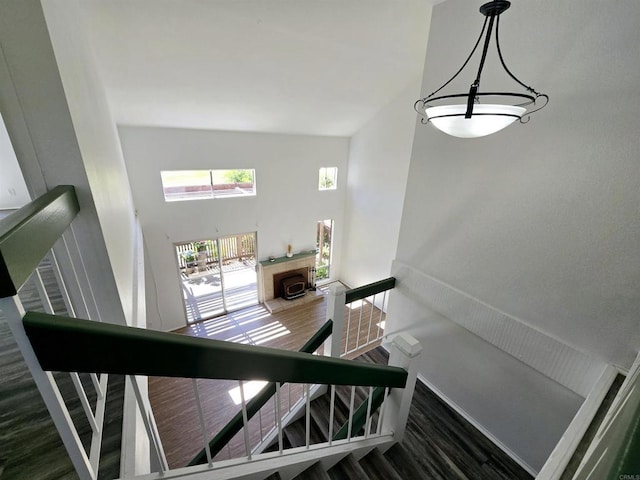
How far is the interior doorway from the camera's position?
5.77m

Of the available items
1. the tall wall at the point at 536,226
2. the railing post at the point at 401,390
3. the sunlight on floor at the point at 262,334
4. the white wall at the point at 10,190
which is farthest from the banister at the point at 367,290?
the sunlight on floor at the point at 262,334

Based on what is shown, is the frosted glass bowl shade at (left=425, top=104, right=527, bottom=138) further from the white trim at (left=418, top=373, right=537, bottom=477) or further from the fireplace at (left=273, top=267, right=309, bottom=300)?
the fireplace at (left=273, top=267, right=309, bottom=300)

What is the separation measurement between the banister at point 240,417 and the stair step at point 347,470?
20.1 inches

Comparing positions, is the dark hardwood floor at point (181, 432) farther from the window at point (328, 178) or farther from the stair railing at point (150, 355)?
the window at point (328, 178)

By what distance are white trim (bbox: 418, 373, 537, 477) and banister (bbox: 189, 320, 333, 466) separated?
1.21 metres

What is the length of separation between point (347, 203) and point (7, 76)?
6.36 metres

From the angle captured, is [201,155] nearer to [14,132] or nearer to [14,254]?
[14,132]

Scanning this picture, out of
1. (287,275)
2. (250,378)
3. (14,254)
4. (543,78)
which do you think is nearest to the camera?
(14,254)

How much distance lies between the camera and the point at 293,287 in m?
6.61

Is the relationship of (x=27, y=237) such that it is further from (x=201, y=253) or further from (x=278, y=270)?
(x=278, y=270)

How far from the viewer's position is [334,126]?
5.69 metres

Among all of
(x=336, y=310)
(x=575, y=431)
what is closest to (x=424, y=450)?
(x=575, y=431)

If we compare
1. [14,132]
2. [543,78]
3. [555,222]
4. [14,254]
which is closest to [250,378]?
[14,254]

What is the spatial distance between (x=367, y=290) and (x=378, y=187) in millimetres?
4056
